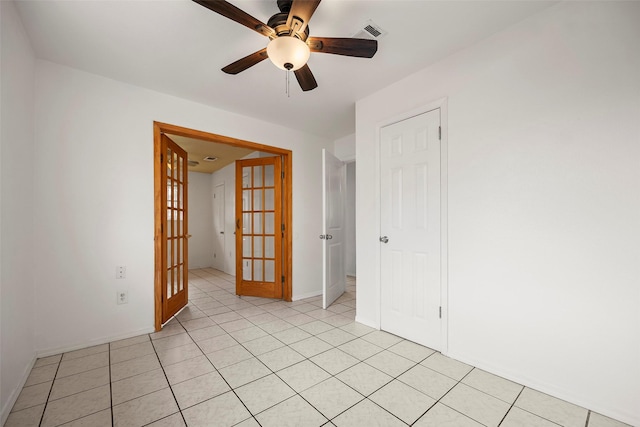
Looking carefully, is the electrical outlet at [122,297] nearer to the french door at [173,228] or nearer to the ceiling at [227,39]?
the french door at [173,228]

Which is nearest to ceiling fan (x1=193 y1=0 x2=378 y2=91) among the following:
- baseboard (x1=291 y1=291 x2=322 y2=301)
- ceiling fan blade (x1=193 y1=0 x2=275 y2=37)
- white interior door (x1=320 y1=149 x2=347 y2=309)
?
ceiling fan blade (x1=193 y1=0 x2=275 y2=37)

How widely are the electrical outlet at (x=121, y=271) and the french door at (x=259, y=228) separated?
1.64 m

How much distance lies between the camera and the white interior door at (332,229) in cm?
339

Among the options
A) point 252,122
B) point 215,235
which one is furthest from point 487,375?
point 215,235

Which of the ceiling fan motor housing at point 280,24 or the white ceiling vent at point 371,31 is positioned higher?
the white ceiling vent at point 371,31

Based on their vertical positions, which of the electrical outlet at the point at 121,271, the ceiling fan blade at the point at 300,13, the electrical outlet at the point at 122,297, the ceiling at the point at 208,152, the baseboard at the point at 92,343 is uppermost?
the ceiling at the point at 208,152

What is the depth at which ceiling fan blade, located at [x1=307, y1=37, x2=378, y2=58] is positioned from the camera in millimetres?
1572

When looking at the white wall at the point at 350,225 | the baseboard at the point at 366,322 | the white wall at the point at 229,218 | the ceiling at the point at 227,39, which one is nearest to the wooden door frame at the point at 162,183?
the ceiling at the point at 227,39

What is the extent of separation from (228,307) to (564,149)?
3774 millimetres

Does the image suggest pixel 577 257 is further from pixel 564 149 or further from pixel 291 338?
pixel 291 338

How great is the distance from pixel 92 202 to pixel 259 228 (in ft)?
6.81

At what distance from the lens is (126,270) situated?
2.60 m

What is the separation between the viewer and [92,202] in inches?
96.5

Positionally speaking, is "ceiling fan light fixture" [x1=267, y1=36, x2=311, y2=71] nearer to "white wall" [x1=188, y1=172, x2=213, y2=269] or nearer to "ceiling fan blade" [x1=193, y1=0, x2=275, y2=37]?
"ceiling fan blade" [x1=193, y1=0, x2=275, y2=37]
